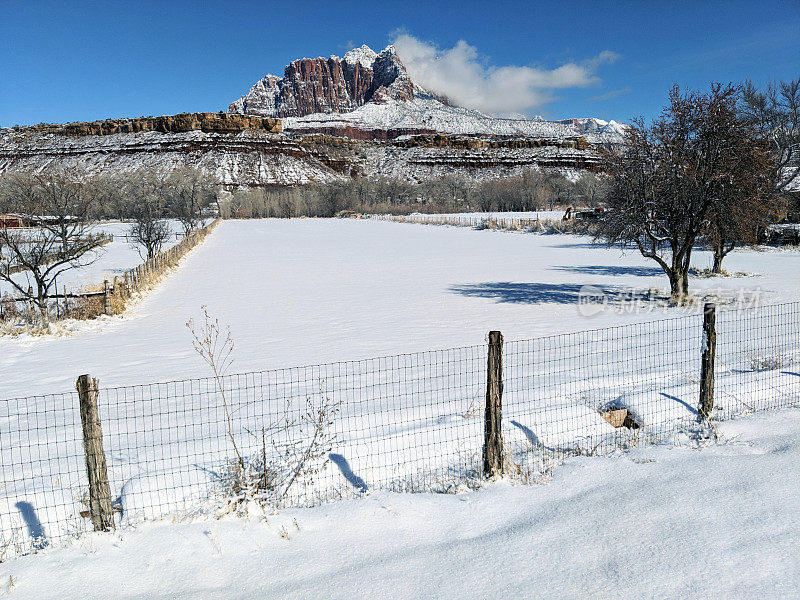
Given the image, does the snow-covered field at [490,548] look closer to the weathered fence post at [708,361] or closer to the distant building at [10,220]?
the weathered fence post at [708,361]

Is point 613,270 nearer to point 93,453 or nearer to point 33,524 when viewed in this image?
point 93,453

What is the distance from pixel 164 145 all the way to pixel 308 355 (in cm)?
15413

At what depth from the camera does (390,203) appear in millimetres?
119812

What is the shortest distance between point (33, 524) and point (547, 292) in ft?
54.5

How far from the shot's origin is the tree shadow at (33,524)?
15.0ft

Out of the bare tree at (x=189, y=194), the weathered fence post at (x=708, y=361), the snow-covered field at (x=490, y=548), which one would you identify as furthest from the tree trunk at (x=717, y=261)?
the bare tree at (x=189, y=194)

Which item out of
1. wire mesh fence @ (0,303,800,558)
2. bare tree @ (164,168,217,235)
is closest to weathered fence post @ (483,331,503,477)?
wire mesh fence @ (0,303,800,558)

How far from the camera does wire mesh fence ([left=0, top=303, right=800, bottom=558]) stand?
5137 millimetres

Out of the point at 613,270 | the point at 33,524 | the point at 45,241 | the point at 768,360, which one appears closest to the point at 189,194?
the point at 45,241

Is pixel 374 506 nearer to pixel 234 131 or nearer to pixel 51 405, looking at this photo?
pixel 51 405

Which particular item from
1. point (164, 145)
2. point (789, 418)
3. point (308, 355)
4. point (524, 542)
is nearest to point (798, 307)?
point (789, 418)

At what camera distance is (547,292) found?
1905 centimetres

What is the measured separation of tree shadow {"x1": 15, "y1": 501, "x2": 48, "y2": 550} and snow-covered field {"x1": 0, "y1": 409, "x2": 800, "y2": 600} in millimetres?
350

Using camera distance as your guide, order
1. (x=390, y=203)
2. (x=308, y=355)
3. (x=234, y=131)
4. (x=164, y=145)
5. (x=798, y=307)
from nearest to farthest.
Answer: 1. (x=308, y=355)
2. (x=798, y=307)
3. (x=390, y=203)
4. (x=164, y=145)
5. (x=234, y=131)
